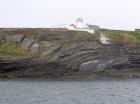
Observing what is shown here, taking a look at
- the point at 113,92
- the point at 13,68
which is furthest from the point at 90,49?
the point at 113,92

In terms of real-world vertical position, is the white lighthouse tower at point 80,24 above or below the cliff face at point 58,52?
above

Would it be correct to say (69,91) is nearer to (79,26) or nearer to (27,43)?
(27,43)

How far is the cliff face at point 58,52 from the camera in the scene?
102m

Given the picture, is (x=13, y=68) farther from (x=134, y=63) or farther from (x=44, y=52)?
(x=134, y=63)

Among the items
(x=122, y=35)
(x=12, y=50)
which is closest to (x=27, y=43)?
(x=12, y=50)

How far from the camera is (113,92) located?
78.2 meters

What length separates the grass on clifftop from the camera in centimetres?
11612

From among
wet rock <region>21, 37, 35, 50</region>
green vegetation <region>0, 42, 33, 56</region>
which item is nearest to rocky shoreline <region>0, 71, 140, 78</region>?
green vegetation <region>0, 42, 33, 56</region>

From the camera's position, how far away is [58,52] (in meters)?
105

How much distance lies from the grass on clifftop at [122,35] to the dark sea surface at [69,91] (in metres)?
17.2

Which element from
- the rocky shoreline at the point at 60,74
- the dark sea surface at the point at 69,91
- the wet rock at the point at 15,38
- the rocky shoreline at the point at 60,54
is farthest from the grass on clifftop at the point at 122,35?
the wet rock at the point at 15,38

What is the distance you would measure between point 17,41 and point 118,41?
76.0ft

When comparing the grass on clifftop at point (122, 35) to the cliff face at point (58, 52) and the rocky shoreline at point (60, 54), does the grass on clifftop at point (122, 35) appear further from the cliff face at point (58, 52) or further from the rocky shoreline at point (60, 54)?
the cliff face at point (58, 52)

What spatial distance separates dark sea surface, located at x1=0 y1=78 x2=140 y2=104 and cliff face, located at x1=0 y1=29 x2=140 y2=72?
21.3 ft
